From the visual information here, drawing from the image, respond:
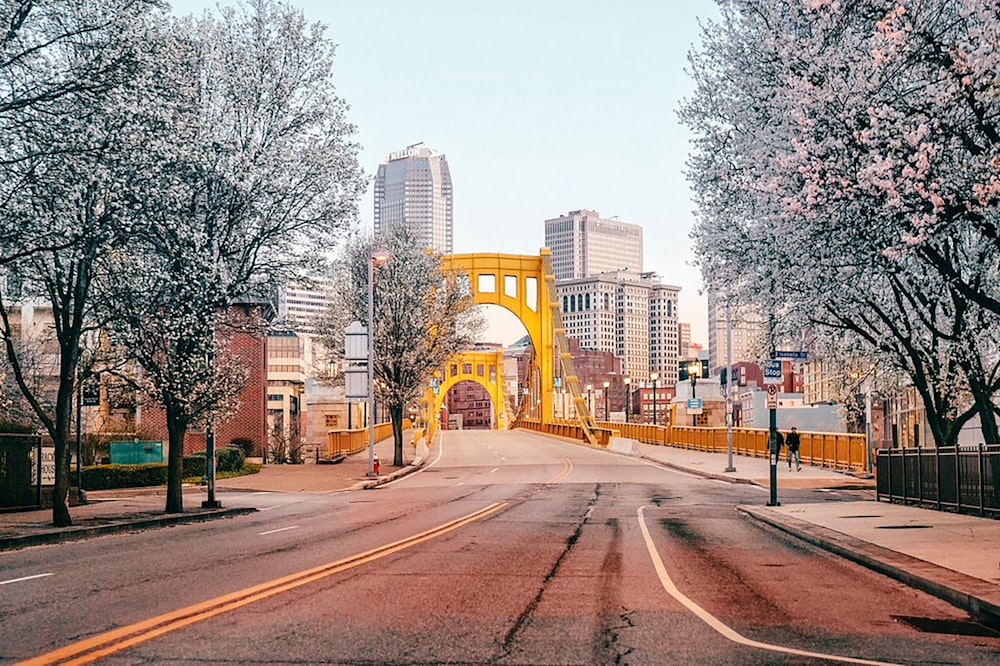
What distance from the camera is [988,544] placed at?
1517 cm

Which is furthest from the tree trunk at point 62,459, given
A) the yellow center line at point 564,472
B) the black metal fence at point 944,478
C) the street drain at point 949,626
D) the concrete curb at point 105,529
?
the yellow center line at point 564,472

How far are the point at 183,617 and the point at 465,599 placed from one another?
284cm

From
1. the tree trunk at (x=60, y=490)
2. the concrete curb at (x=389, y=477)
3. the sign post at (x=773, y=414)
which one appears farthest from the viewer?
the concrete curb at (x=389, y=477)

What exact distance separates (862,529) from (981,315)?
8029 millimetres

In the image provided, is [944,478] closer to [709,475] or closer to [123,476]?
[709,475]

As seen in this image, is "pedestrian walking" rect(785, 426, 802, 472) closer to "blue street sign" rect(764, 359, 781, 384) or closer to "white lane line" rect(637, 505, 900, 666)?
Result: "blue street sign" rect(764, 359, 781, 384)

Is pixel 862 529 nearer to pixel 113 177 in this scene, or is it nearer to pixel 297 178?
pixel 113 177

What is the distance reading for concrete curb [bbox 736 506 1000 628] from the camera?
34.1 ft

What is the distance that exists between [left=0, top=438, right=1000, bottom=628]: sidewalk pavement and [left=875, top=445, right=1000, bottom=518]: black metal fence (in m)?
0.40

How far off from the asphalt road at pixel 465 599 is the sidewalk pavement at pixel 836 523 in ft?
1.51

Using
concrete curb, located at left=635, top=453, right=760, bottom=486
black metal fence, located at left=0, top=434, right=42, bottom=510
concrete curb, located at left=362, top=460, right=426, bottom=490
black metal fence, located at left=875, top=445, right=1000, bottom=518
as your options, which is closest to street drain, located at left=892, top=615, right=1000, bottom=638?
black metal fence, located at left=875, top=445, right=1000, bottom=518

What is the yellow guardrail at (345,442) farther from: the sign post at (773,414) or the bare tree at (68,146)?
the bare tree at (68,146)

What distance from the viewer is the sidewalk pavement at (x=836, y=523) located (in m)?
12.3

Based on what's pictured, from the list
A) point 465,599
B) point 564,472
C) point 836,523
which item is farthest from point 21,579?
point 564,472
